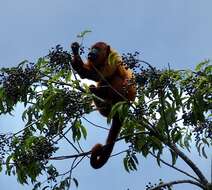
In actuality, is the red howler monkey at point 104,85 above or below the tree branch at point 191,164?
above

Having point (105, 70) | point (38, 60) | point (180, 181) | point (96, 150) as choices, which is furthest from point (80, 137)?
point (105, 70)

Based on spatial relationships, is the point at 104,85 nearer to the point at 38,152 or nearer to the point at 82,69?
the point at 82,69

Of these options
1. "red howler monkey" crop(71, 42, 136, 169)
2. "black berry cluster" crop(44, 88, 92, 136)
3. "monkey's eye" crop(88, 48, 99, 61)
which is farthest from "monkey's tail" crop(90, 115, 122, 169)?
"monkey's eye" crop(88, 48, 99, 61)

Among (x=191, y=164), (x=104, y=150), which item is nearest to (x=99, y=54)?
(x=104, y=150)

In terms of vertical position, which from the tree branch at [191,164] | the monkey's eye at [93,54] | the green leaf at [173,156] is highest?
the monkey's eye at [93,54]

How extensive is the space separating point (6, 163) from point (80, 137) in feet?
4.11

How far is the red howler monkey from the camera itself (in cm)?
1110

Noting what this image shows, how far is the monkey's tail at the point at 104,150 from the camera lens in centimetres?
1105

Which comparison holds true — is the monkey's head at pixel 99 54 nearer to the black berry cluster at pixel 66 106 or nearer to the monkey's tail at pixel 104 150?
the monkey's tail at pixel 104 150

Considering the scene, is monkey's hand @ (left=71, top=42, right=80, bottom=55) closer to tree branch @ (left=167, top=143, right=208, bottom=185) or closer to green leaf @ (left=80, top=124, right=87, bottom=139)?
green leaf @ (left=80, top=124, right=87, bottom=139)

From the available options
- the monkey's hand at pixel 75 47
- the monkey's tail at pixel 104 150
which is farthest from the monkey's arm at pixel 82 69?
the monkey's tail at pixel 104 150

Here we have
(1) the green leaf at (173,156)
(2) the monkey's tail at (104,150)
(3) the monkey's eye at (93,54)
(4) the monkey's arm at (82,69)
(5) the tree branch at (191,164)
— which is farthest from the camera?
(3) the monkey's eye at (93,54)

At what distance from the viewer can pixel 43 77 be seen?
10.4m

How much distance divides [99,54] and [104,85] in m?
2.14
